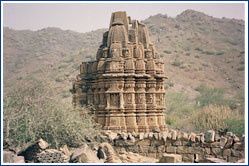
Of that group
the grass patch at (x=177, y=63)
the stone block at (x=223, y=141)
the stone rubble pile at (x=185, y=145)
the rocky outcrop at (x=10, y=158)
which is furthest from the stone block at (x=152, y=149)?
the grass patch at (x=177, y=63)

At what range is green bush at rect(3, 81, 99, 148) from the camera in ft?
39.6

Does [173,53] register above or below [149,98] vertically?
above

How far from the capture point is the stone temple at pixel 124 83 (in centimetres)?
1530

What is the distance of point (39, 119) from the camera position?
40.9 ft

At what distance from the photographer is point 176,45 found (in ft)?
173

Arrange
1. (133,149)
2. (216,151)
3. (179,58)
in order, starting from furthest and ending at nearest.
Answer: (179,58), (133,149), (216,151)

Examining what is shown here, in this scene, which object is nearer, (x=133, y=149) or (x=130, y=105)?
(x=133, y=149)

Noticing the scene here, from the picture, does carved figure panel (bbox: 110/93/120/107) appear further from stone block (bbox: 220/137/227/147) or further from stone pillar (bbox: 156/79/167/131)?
stone block (bbox: 220/137/227/147)

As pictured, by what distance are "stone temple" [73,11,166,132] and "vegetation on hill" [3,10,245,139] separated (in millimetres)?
10127

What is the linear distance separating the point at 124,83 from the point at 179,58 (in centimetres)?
3420

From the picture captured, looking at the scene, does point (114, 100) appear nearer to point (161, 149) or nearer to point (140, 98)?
point (140, 98)

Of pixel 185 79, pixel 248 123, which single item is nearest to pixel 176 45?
pixel 185 79

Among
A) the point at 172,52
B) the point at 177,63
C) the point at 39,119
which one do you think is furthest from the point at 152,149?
the point at 172,52

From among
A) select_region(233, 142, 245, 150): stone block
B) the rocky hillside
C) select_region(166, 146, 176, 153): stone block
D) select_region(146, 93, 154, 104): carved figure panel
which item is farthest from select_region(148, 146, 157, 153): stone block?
the rocky hillside
